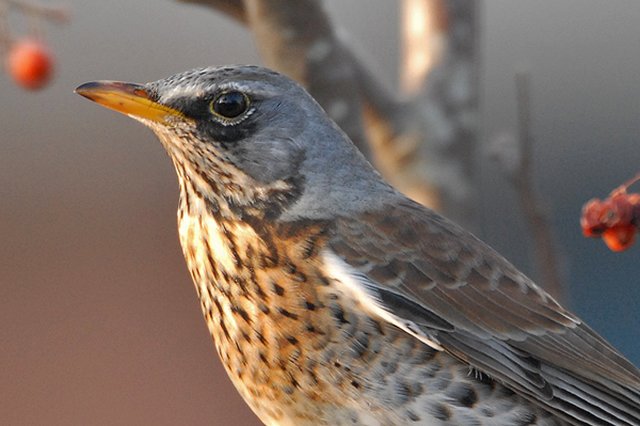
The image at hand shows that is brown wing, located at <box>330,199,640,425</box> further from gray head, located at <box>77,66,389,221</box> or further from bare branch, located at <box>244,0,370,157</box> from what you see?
bare branch, located at <box>244,0,370,157</box>

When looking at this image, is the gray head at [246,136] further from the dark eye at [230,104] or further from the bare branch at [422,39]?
the bare branch at [422,39]

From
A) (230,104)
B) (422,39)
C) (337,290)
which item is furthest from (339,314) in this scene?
(422,39)

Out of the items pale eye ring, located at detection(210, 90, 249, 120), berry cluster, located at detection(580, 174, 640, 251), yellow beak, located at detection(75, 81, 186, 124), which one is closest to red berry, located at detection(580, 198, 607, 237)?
berry cluster, located at detection(580, 174, 640, 251)

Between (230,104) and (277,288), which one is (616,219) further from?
(230,104)

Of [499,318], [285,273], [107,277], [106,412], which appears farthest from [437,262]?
[107,277]

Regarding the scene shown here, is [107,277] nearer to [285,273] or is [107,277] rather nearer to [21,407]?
[21,407]

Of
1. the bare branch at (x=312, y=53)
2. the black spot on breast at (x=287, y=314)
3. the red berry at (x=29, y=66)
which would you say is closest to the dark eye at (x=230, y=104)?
Answer: the bare branch at (x=312, y=53)
